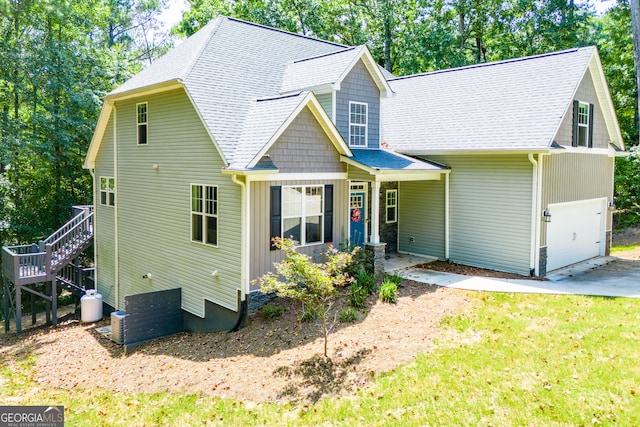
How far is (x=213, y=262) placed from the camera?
12977 mm

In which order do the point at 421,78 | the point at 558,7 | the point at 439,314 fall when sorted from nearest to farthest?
the point at 439,314 → the point at 421,78 → the point at 558,7

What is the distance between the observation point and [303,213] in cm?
1295

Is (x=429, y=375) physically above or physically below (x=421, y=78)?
below

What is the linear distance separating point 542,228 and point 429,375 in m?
8.20

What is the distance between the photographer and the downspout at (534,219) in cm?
1409

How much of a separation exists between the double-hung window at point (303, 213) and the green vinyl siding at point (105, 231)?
8.28 metres

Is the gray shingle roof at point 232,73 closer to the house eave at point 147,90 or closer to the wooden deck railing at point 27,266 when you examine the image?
the house eave at point 147,90

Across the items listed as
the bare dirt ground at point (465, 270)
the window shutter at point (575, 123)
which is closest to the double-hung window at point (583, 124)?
the window shutter at point (575, 123)

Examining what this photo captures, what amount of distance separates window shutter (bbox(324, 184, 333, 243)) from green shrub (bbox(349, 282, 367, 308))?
1.58 m

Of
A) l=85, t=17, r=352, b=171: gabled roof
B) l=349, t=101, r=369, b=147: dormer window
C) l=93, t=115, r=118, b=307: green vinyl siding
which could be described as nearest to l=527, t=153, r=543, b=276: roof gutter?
l=349, t=101, r=369, b=147: dormer window

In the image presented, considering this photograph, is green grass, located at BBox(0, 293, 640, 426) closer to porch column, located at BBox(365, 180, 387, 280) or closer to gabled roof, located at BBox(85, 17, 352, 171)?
porch column, located at BBox(365, 180, 387, 280)

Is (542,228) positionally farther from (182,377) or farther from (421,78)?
(182,377)

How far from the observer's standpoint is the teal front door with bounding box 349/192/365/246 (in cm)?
1445

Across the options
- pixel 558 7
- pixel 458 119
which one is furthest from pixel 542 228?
pixel 558 7
